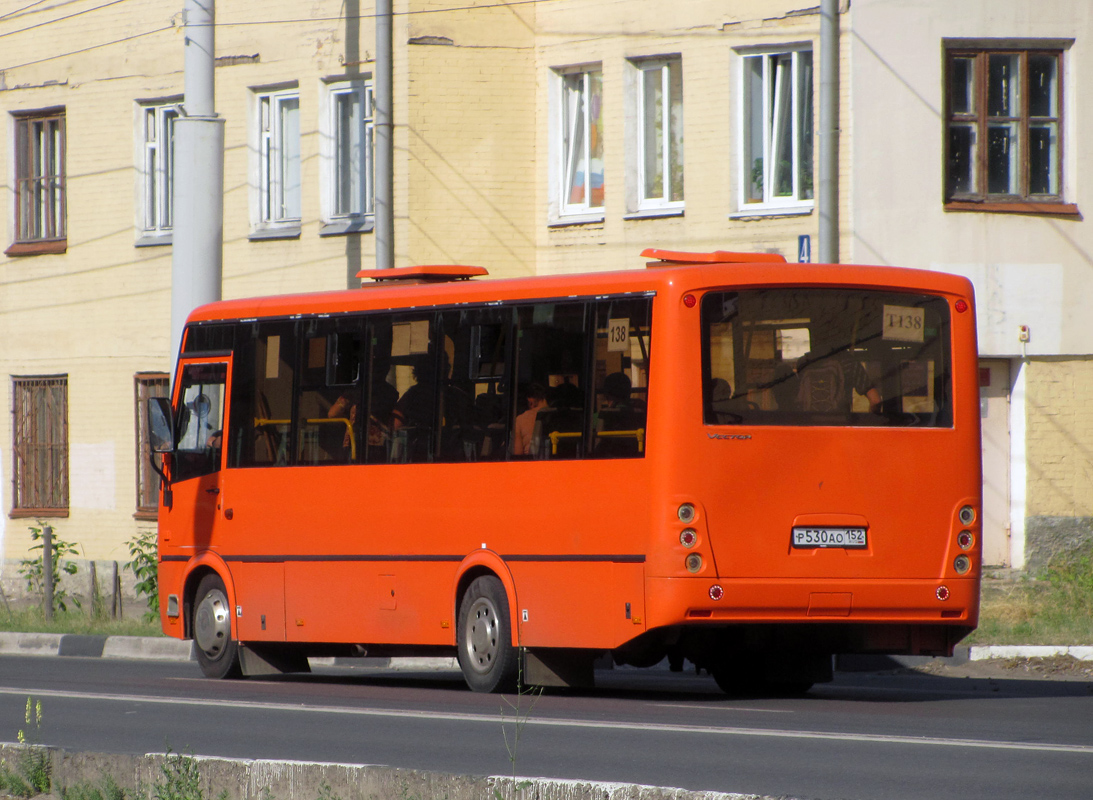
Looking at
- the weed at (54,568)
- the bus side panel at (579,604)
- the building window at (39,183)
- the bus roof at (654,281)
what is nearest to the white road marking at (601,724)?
the bus side panel at (579,604)

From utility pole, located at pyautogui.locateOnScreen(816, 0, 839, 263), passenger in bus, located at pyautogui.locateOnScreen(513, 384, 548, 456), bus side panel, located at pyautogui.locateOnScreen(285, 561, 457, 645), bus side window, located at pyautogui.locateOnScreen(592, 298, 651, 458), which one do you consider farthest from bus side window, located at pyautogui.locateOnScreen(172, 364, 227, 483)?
utility pole, located at pyautogui.locateOnScreen(816, 0, 839, 263)

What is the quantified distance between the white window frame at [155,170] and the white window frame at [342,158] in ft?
9.27

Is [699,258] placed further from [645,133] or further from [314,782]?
[645,133]

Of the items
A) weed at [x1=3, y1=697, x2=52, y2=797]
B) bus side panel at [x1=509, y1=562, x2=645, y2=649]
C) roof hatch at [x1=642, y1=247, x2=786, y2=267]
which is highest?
roof hatch at [x1=642, y1=247, x2=786, y2=267]

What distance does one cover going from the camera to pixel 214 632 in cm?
1541

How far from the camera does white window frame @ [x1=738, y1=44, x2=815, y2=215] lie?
2200 cm

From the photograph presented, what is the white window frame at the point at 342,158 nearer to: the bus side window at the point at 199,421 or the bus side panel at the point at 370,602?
the bus side window at the point at 199,421

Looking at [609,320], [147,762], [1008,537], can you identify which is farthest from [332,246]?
[147,762]

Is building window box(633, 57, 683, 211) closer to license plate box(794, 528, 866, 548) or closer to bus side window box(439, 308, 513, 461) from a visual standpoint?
bus side window box(439, 308, 513, 461)

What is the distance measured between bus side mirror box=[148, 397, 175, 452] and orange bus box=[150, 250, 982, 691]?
1.77m

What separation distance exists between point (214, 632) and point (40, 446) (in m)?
13.3

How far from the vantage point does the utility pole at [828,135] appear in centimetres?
1864

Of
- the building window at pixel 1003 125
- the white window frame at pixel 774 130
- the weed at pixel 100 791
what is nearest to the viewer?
the weed at pixel 100 791

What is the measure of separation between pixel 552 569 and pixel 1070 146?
11527 mm
